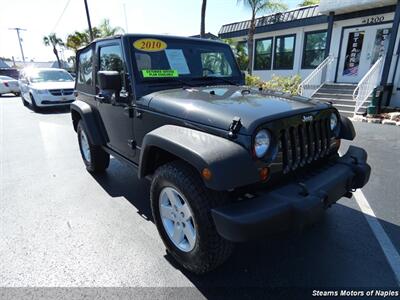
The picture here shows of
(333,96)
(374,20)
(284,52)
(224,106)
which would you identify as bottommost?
(333,96)

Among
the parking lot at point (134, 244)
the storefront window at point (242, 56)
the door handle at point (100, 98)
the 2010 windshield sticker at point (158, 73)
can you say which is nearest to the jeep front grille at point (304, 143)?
the parking lot at point (134, 244)

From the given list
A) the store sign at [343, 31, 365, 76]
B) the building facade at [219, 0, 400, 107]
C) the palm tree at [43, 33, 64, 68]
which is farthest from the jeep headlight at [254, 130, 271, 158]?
the palm tree at [43, 33, 64, 68]

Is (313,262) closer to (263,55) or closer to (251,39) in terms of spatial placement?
(251,39)

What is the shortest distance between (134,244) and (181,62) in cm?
206

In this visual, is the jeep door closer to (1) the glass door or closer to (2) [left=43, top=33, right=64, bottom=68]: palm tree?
(1) the glass door

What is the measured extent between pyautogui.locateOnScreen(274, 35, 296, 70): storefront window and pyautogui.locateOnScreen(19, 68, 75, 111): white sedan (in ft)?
33.6

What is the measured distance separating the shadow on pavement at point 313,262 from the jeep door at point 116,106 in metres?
1.43

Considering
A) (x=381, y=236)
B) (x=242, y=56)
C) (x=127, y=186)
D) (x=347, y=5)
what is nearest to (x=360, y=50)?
(x=347, y=5)

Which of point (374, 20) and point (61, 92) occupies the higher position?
point (374, 20)

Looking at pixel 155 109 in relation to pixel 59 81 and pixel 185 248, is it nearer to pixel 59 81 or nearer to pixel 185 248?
pixel 185 248

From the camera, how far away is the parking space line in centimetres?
243

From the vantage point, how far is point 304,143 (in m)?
2.32

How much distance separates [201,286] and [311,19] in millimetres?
13247

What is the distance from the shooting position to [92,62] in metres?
3.93
